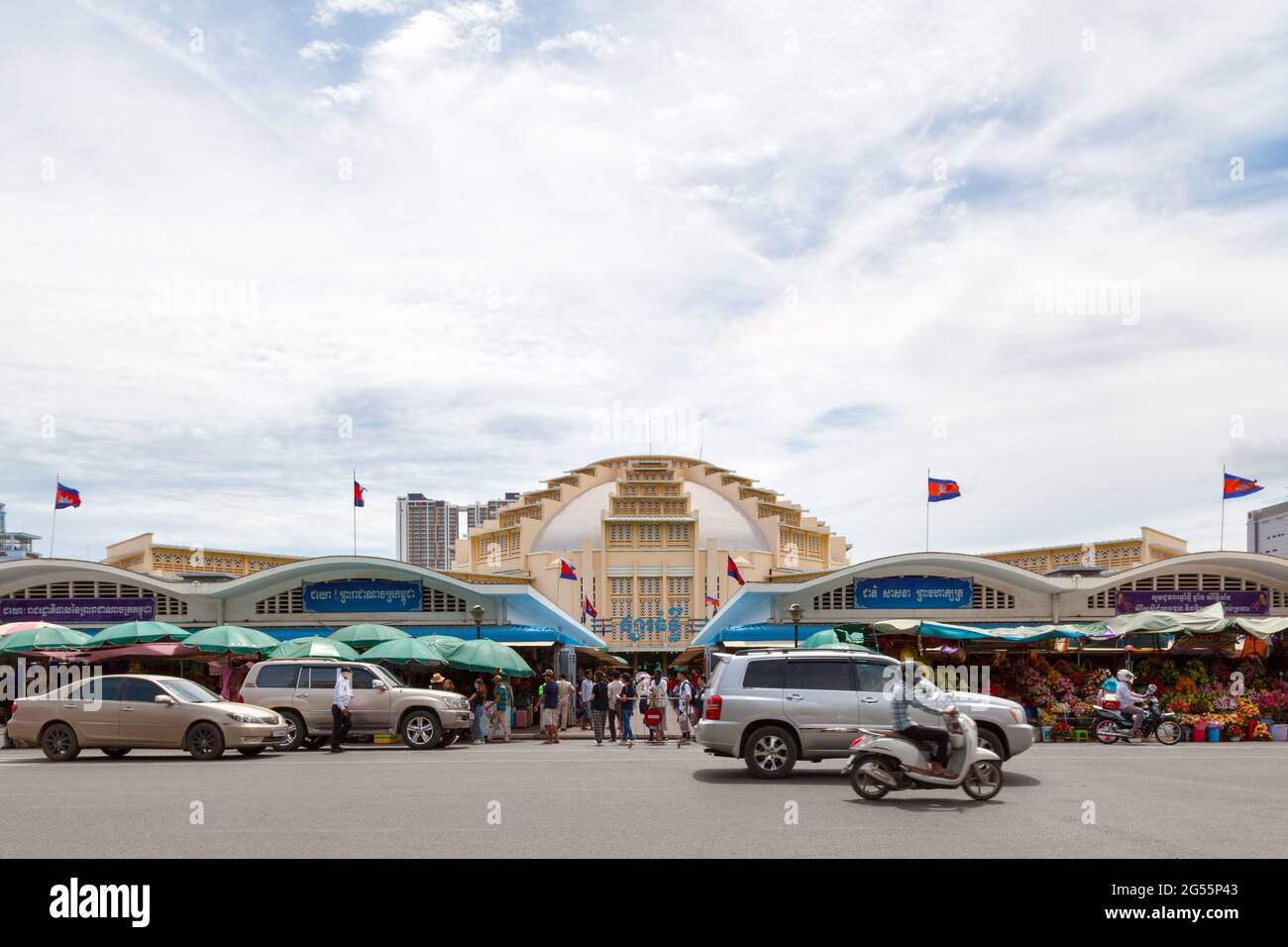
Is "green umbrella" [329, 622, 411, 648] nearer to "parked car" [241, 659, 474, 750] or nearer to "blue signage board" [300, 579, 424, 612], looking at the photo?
"parked car" [241, 659, 474, 750]

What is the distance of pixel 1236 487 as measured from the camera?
3800 cm

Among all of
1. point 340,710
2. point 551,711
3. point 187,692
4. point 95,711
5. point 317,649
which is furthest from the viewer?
point 551,711

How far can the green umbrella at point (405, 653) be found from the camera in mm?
27516

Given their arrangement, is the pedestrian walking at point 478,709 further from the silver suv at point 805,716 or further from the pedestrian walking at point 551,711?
the silver suv at point 805,716

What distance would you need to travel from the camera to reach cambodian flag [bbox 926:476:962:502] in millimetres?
39562

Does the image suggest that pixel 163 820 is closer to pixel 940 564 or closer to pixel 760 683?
pixel 760 683

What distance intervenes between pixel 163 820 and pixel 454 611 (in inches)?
1099

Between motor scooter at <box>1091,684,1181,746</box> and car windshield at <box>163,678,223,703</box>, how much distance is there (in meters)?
18.4

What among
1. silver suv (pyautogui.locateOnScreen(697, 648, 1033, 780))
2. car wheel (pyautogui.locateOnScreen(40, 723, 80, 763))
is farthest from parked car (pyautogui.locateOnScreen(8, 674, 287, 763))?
silver suv (pyautogui.locateOnScreen(697, 648, 1033, 780))

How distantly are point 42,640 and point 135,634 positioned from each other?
7.08 feet

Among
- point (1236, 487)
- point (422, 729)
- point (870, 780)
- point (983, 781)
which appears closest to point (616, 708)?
point (422, 729)

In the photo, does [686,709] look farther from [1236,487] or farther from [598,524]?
[598,524]

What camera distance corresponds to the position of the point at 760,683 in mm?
16484

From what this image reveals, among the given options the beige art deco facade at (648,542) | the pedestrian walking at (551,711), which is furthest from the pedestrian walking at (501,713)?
the beige art deco facade at (648,542)
